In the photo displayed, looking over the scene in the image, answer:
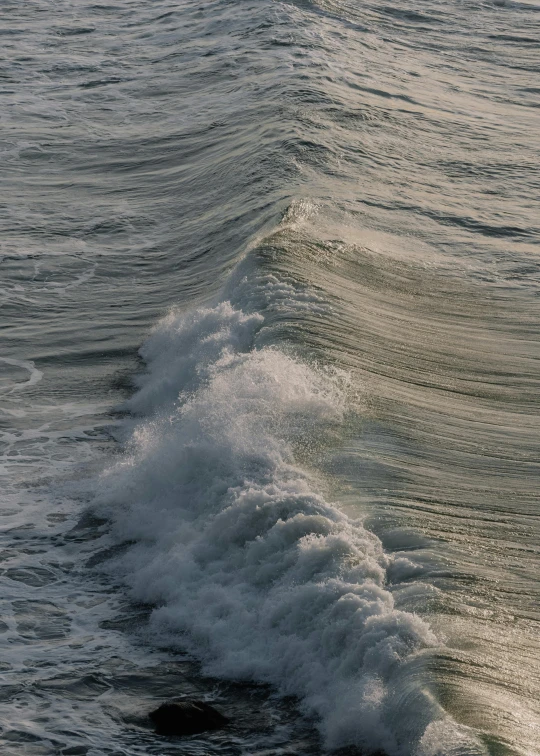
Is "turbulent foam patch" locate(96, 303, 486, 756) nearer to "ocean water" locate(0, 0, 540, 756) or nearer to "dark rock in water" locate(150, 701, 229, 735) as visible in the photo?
"ocean water" locate(0, 0, 540, 756)

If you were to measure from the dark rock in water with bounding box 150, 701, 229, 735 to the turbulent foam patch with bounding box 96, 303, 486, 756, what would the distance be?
0.62 m

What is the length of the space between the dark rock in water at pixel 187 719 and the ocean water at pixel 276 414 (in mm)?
96

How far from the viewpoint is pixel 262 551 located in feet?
31.1

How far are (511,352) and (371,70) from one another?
13.7 meters

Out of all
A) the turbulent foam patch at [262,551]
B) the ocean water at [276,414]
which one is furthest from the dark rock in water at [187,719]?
the turbulent foam patch at [262,551]

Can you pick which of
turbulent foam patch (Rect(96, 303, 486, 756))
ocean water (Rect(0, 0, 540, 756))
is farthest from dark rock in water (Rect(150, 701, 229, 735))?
turbulent foam patch (Rect(96, 303, 486, 756))

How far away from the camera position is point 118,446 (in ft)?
40.8

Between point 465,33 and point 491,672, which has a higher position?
point 465,33

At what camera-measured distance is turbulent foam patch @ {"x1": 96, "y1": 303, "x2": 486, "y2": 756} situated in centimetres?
791

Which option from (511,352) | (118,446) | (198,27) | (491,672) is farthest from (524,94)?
(491,672)

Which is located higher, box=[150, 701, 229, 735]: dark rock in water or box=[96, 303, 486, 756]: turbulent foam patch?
box=[96, 303, 486, 756]: turbulent foam patch

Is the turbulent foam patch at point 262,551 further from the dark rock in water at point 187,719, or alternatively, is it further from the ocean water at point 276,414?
the dark rock in water at point 187,719

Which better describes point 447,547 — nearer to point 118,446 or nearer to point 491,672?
point 491,672

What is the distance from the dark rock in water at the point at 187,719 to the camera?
308 inches
